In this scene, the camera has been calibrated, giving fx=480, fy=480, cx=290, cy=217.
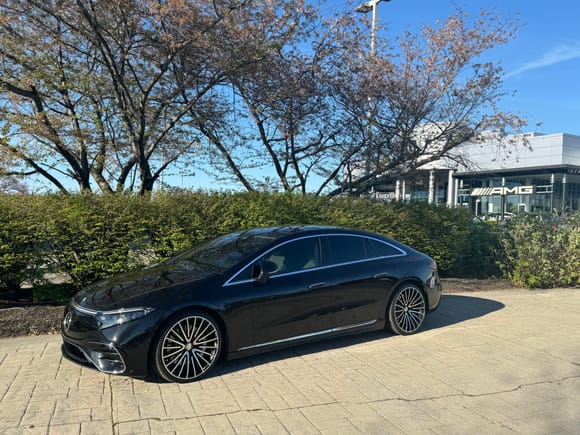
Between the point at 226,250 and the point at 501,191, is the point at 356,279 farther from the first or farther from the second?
the point at 501,191

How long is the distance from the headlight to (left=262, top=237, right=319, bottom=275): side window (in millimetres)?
1484

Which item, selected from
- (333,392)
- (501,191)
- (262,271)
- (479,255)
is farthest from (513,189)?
(333,392)

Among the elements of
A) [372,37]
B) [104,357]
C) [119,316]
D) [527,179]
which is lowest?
[104,357]

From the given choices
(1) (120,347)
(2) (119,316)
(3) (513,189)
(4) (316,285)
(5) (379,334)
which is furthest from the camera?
(3) (513,189)

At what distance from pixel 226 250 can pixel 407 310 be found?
8.40 ft

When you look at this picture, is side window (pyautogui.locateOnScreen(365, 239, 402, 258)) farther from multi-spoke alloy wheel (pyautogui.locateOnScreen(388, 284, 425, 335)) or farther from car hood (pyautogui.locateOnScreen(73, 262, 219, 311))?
car hood (pyautogui.locateOnScreen(73, 262, 219, 311))

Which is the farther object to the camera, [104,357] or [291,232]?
[291,232]

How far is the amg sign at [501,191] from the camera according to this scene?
39094 mm

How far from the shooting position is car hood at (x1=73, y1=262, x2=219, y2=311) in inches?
182

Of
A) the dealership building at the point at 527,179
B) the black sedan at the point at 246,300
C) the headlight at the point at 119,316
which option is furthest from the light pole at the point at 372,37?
the dealership building at the point at 527,179

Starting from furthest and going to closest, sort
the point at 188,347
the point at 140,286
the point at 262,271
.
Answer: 1. the point at 262,271
2. the point at 140,286
3. the point at 188,347

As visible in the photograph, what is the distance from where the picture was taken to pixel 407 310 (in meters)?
6.41

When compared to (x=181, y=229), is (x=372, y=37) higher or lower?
higher

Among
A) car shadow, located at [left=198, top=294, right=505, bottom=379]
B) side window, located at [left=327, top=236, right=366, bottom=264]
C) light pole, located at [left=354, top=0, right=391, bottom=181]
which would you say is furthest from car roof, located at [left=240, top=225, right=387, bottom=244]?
light pole, located at [left=354, top=0, right=391, bottom=181]
